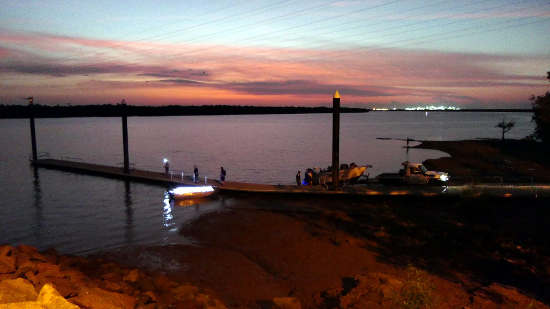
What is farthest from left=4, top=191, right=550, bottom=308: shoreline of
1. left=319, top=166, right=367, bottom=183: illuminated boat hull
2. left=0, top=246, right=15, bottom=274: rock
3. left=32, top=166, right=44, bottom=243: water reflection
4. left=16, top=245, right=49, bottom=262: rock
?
left=319, top=166, right=367, bottom=183: illuminated boat hull

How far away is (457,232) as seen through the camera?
16.5 m

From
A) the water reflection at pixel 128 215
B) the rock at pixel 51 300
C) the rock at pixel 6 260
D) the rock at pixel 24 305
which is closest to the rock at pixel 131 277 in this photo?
the rock at pixel 6 260

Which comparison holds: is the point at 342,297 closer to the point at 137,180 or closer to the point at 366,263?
the point at 366,263

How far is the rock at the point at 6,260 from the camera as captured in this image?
8510 mm

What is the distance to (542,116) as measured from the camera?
27969mm

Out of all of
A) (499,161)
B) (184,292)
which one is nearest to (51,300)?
(184,292)

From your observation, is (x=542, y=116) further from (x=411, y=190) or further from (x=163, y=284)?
(x=163, y=284)

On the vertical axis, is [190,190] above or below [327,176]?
below

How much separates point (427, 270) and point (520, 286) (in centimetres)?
256

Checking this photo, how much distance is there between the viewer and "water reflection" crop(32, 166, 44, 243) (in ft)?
65.0

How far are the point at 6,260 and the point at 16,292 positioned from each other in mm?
3168

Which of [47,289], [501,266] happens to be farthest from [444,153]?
[47,289]

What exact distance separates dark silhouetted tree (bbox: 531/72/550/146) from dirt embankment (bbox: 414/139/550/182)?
1.92 meters

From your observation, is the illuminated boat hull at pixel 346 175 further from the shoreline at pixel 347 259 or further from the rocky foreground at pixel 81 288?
the rocky foreground at pixel 81 288
